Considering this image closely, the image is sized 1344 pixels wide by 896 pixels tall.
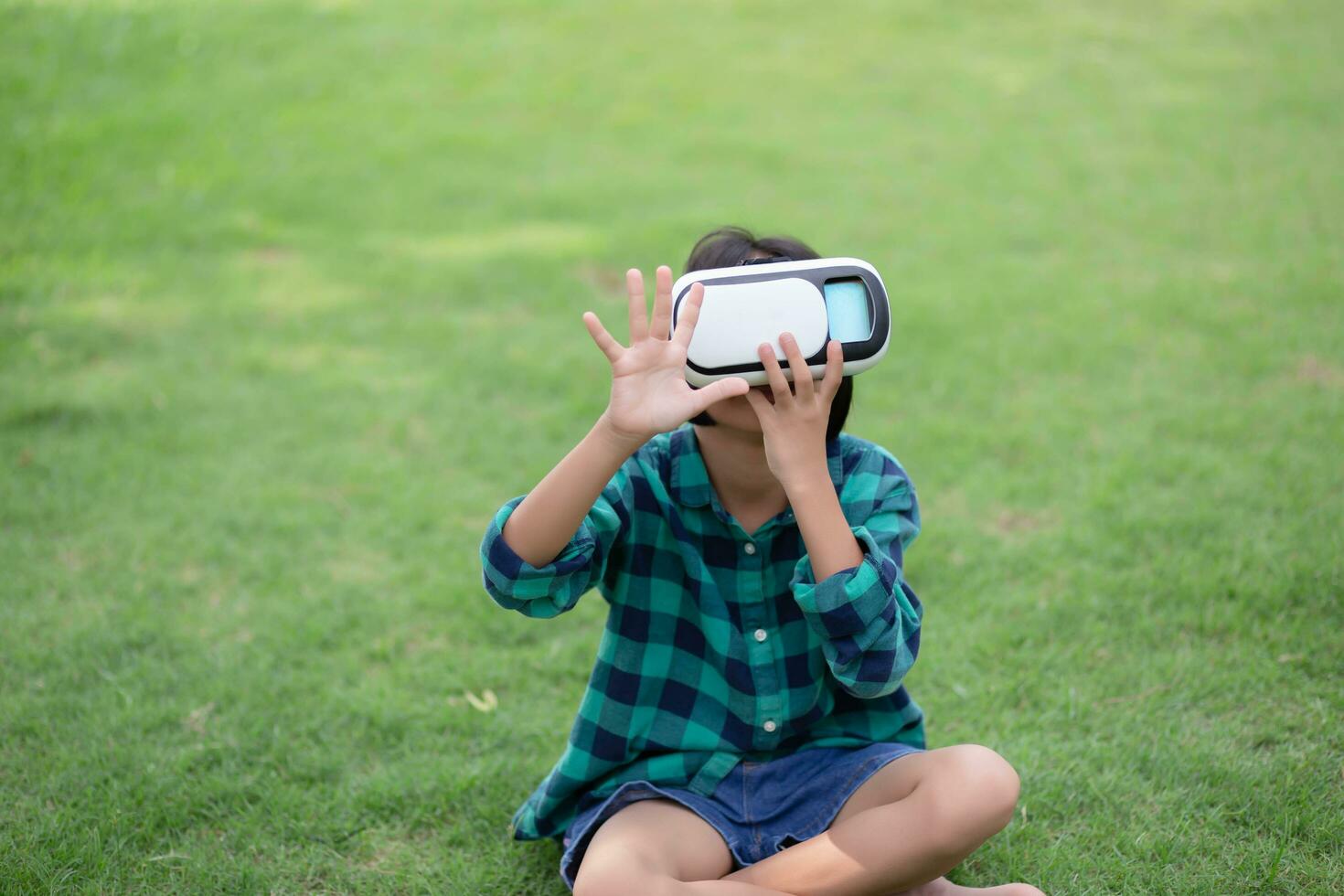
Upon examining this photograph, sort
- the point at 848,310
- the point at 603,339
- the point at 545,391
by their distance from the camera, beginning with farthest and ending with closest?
the point at 545,391 < the point at 848,310 < the point at 603,339

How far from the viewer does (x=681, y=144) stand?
6230 mm

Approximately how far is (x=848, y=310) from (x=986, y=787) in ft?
2.51

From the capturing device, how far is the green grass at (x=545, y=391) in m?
2.31

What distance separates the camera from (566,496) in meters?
1.76

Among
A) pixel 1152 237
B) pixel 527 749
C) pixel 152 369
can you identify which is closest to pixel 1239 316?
pixel 1152 237

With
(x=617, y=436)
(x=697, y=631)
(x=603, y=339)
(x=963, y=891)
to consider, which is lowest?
(x=963, y=891)

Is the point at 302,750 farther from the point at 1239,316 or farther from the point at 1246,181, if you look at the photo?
the point at 1246,181

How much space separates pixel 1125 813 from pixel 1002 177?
4197mm

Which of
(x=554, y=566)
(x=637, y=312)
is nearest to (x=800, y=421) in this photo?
(x=637, y=312)

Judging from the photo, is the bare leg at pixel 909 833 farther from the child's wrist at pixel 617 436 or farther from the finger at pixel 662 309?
the finger at pixel 662 309

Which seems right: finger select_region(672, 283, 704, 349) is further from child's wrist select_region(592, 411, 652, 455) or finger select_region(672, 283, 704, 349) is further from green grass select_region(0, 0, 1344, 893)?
green grass select_region(0, 0, 1344, 893)

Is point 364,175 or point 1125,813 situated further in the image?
point 364,175

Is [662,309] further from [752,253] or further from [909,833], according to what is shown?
[909,833]

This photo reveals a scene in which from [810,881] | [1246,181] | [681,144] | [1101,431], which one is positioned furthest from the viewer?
[681,144]
